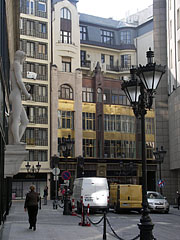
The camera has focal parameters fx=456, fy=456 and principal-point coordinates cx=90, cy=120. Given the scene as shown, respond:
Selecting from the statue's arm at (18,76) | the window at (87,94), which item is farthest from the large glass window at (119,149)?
the statue's arm at (18,76)

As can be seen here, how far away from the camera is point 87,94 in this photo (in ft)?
201

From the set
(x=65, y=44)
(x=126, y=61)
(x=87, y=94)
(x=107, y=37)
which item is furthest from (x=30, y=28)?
(x=126, y=61)

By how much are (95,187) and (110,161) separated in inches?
1296

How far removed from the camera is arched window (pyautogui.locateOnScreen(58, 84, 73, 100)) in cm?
5962

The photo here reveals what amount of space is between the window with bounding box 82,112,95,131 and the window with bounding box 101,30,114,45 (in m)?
16.0

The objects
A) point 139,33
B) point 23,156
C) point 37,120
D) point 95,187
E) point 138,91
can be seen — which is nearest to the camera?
point 138,91

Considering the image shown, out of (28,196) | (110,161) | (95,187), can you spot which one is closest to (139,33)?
(110,161)

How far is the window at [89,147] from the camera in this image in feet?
197

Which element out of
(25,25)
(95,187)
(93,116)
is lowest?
(95,187)

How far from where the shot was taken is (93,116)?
60969mm

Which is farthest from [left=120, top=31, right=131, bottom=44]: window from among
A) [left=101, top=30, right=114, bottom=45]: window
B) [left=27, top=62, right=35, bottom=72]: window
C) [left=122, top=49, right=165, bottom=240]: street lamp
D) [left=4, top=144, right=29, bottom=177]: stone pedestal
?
[left=122, top=49, right=165, bottom=240]: street lamp

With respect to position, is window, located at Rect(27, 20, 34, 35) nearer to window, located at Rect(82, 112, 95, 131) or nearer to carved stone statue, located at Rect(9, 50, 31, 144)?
window, located at Rect(82, 112, 95, 131)

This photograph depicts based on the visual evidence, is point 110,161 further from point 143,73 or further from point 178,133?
point 143,73

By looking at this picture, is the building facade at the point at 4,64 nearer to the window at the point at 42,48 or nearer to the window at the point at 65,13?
the window at the point at 42,48
